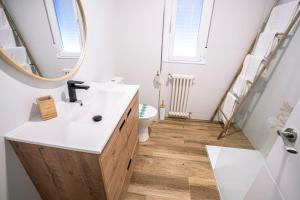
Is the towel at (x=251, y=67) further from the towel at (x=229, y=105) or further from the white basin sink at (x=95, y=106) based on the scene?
the white basin sink at (x=95, y=106)

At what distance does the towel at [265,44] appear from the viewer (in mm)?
1594

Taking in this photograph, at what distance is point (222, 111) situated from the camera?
7.37 ft

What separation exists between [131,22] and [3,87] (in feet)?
5.79

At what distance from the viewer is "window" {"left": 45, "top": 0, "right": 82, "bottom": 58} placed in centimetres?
100

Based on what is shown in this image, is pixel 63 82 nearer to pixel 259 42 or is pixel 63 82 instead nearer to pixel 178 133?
pixel 178 133

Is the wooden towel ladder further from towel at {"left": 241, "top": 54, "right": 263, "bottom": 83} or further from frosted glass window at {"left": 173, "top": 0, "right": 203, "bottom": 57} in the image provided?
frosted glass window at {"left": 173, "top": 0, "right": 203, "bottom": 57}

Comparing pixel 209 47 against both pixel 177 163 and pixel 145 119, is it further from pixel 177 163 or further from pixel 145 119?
pixel 177 163

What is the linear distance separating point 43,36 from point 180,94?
1831mm

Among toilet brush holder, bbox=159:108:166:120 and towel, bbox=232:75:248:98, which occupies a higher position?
towel, bbox=232:75:248:98

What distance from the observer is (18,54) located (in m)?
0.79

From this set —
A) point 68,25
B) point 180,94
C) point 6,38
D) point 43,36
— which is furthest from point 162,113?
point 6,38

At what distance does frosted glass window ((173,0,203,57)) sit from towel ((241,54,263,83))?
67 centimetres

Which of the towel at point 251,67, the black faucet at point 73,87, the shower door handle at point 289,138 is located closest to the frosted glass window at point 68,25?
the black faucet at point 73,87

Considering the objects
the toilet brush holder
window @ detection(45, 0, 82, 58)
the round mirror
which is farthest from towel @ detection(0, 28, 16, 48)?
the toilet brush holder
